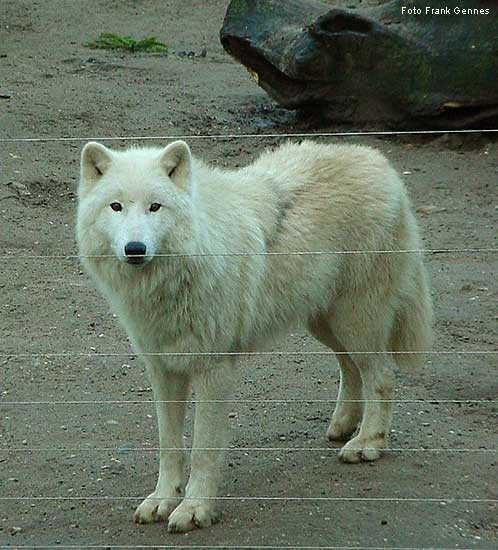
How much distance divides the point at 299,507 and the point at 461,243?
3618 millimetres

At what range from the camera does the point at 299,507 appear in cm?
412

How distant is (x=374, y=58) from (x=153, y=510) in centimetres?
584

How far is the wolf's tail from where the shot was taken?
15.7ft

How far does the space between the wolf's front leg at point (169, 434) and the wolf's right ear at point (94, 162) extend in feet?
2.46

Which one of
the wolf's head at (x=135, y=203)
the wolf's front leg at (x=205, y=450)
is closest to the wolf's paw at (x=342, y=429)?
the wolf's front leg at (x=205, y=450)

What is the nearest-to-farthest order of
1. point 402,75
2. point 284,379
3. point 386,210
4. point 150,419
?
point 386,210, point 150,419, point 284,379, point 402,75

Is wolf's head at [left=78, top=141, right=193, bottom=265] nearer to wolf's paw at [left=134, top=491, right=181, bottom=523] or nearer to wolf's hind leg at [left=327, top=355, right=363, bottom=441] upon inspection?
wolf's paw at [left=134, top=491, right=181, bottom=523]

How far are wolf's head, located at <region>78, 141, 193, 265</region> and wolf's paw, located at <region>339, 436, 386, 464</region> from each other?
1347 mm

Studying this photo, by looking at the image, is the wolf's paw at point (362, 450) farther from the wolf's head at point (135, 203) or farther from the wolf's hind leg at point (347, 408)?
the wolf's head at point (135, 203)

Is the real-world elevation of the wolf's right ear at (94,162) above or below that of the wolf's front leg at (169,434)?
above

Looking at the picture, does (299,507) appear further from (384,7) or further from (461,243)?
(384,7)

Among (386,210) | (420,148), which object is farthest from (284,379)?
(420,148)

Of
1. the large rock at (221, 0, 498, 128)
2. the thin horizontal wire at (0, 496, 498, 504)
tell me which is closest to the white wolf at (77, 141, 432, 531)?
the thin horizontal wire at (0, 496, 498, 504)

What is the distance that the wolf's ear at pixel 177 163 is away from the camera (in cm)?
385
